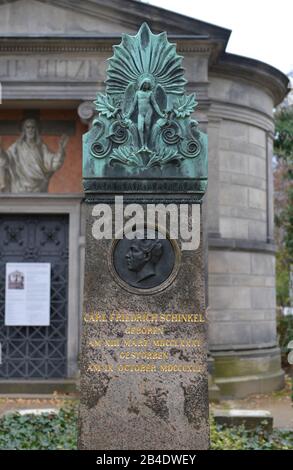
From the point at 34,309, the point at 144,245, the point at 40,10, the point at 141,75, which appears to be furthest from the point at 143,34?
the point at 34,309

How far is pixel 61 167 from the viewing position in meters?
11.6

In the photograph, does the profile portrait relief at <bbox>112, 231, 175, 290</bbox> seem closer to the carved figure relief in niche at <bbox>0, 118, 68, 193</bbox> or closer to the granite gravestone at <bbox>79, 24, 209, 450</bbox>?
the granite gravestone at <bbox>79, 24, 209, 450</bbox>

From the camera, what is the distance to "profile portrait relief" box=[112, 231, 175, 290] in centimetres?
567

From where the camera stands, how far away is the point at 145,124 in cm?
583

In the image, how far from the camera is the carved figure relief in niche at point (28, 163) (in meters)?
11.4

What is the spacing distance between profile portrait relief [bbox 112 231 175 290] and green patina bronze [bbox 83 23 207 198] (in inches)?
22.8

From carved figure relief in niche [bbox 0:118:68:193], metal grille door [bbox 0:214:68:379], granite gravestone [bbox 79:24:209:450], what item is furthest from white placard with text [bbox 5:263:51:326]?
granite gravestone [bbox 79:24:209:450]

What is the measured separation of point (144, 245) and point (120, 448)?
1.77m

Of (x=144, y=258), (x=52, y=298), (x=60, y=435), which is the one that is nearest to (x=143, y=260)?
(x=144, y=258)

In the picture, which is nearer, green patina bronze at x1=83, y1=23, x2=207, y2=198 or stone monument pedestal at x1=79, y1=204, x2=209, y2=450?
stone monument pedestal at x1=79, y1=204, x2=209, y2=450

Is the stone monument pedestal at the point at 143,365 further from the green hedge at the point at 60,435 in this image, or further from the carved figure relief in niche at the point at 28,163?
the carved figure relief in niche at the point at 28,163

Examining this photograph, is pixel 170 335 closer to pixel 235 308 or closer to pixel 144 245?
pixel 144 245

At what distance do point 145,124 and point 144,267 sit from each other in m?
1.32

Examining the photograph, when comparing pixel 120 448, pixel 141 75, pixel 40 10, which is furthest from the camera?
pixel 40 10
